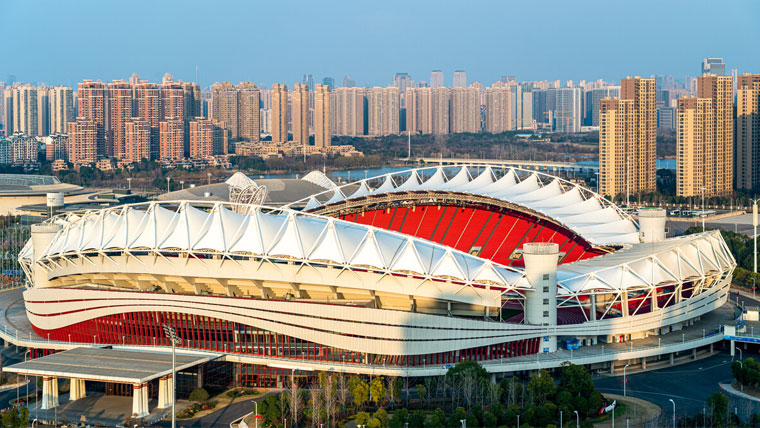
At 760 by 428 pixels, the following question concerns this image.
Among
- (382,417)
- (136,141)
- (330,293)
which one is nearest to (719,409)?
(382,417)

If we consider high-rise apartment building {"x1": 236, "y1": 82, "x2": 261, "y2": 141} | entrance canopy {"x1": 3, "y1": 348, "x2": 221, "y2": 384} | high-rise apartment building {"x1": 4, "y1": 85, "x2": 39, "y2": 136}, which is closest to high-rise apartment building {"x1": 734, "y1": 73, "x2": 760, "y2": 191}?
entrance canopy {"x1": 3, "y1": 348, "x2": 221, "y2": 384}

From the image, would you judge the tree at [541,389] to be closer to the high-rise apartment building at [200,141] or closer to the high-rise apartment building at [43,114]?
the high-rise apartment building at [200,141]

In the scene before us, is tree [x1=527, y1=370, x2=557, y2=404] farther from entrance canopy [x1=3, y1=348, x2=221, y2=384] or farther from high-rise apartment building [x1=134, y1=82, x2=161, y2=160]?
high-rise apartment building [x1=134, y1=82, x2=161, y2=160]

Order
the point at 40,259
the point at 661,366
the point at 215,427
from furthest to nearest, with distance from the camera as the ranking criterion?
1. the point at 40,259
2. the point at 661,366
3. the point at 215,427

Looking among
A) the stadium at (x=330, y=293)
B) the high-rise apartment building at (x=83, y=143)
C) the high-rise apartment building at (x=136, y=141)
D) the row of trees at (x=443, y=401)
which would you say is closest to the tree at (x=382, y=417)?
the row of trees at (x=443, y=401)

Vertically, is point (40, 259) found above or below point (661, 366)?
above

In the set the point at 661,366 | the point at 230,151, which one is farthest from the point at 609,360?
the point at 230,151

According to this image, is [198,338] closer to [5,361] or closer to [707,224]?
[5,361]
